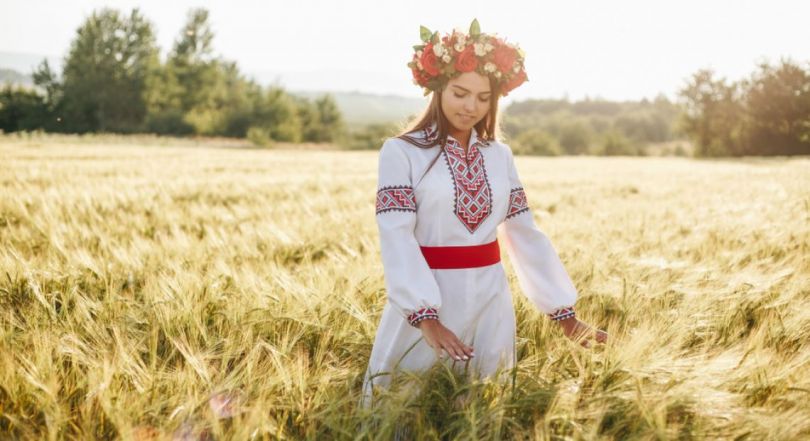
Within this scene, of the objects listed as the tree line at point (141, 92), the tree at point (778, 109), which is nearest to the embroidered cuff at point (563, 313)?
the tree at point (778, 109)

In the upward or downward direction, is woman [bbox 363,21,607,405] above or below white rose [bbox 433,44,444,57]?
below

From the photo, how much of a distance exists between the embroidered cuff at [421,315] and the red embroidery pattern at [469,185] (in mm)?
325

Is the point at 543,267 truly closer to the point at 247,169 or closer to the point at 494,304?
the point at 494,304

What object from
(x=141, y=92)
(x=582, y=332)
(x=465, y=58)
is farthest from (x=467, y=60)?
(x=141, y=92)

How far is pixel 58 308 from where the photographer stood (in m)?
2.15

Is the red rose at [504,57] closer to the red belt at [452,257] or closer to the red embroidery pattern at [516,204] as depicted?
the red embroidery pattern at [516,204]

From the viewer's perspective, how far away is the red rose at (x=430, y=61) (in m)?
1.84

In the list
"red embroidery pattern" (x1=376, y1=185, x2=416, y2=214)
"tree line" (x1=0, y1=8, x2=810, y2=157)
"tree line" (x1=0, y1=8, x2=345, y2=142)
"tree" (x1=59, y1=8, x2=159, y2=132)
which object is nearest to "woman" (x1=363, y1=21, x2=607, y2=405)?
"red embroidery pattern" (x1=376, y1=185, x2=416, y2=214)

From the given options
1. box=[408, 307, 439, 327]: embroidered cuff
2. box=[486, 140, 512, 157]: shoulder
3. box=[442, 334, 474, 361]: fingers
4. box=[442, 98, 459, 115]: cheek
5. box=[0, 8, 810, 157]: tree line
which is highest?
box=[0, 8, 810, 157]: tree line

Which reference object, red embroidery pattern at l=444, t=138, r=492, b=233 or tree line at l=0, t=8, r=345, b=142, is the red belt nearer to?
red embroidery pattern at l=444, t=138, r=492, b=233

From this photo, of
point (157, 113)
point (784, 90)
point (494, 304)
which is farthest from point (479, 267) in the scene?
point (157, 113)

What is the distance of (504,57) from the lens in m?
1.83

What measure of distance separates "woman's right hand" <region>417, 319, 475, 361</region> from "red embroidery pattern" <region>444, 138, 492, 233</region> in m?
0.36

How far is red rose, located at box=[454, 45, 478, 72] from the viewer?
1784 millimetres
